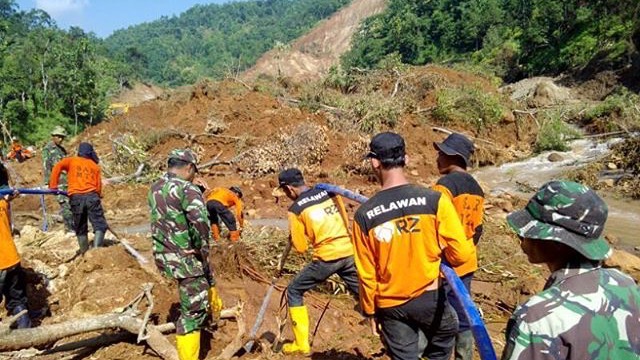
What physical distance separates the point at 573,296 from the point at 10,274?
4898 millimetres

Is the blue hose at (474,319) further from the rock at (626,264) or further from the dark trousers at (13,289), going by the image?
the rock at (626,264)

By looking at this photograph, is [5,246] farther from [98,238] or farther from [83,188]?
[98,238]

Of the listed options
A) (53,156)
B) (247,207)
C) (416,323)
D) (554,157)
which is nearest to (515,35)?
(554,157)

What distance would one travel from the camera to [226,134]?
1552 centimetres

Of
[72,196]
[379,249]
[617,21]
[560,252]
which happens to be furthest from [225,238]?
[617,21]

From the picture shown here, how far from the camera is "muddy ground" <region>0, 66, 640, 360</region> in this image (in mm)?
5340

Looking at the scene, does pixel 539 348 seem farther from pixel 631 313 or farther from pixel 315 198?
pixel 315 198

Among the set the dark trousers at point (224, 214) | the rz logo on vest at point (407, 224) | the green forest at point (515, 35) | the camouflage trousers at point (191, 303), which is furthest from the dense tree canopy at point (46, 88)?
the rz logo on vest at point (407, 224)

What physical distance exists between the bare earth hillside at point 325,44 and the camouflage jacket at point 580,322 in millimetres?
84783

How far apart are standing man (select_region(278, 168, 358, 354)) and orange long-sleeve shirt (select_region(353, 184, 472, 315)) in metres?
1.46

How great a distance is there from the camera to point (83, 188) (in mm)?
6539

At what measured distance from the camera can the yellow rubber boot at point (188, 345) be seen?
403 centimetres

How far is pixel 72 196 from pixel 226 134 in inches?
360

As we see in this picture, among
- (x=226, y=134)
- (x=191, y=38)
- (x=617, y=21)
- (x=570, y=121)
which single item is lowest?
(x=570, y=121)
